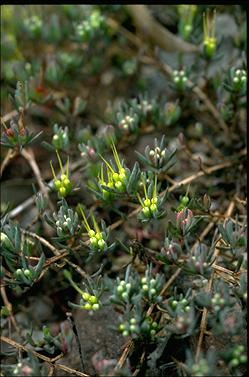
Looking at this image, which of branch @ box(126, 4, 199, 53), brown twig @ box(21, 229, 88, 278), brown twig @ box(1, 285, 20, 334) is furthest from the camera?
branch @ box(126, 4, 199, 53)

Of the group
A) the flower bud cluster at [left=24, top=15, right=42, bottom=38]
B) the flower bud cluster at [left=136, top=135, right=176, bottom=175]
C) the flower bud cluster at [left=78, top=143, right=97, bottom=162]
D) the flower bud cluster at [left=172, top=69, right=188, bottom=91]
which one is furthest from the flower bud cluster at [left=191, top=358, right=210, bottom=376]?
the flower bud cluster at [left=24, top=15, right=42, bottom=38]

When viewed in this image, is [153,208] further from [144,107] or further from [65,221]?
[144,107]

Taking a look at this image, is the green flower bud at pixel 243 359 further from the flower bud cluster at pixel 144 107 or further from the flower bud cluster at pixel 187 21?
the flower bud cluster at pixel 187 21

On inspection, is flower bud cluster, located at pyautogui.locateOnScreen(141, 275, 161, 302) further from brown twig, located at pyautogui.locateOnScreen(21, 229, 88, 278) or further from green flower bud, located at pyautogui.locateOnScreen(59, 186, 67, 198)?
green flower bud, located at pyautogui.locateOnScreen(59, 186, 67, 198)

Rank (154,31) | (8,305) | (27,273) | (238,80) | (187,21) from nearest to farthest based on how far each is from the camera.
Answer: (27,273), (8,305), (238,80), (187,21), (154,31)

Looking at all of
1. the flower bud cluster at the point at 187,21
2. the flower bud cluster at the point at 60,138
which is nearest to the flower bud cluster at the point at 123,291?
the flower bud cluster at the point at 60,138

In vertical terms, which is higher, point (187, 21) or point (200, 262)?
point (187, 21)

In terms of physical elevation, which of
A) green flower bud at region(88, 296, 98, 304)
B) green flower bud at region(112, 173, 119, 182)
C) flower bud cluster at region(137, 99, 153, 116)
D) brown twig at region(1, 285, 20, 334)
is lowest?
brown twig at region(1, 285, 20, 334)

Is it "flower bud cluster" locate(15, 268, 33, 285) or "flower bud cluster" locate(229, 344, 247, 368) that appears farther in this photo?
"flower bud cluster" locate(15, 268, 33, 285)

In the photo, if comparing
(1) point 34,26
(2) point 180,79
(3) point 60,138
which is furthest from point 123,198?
(1) point 34,26
